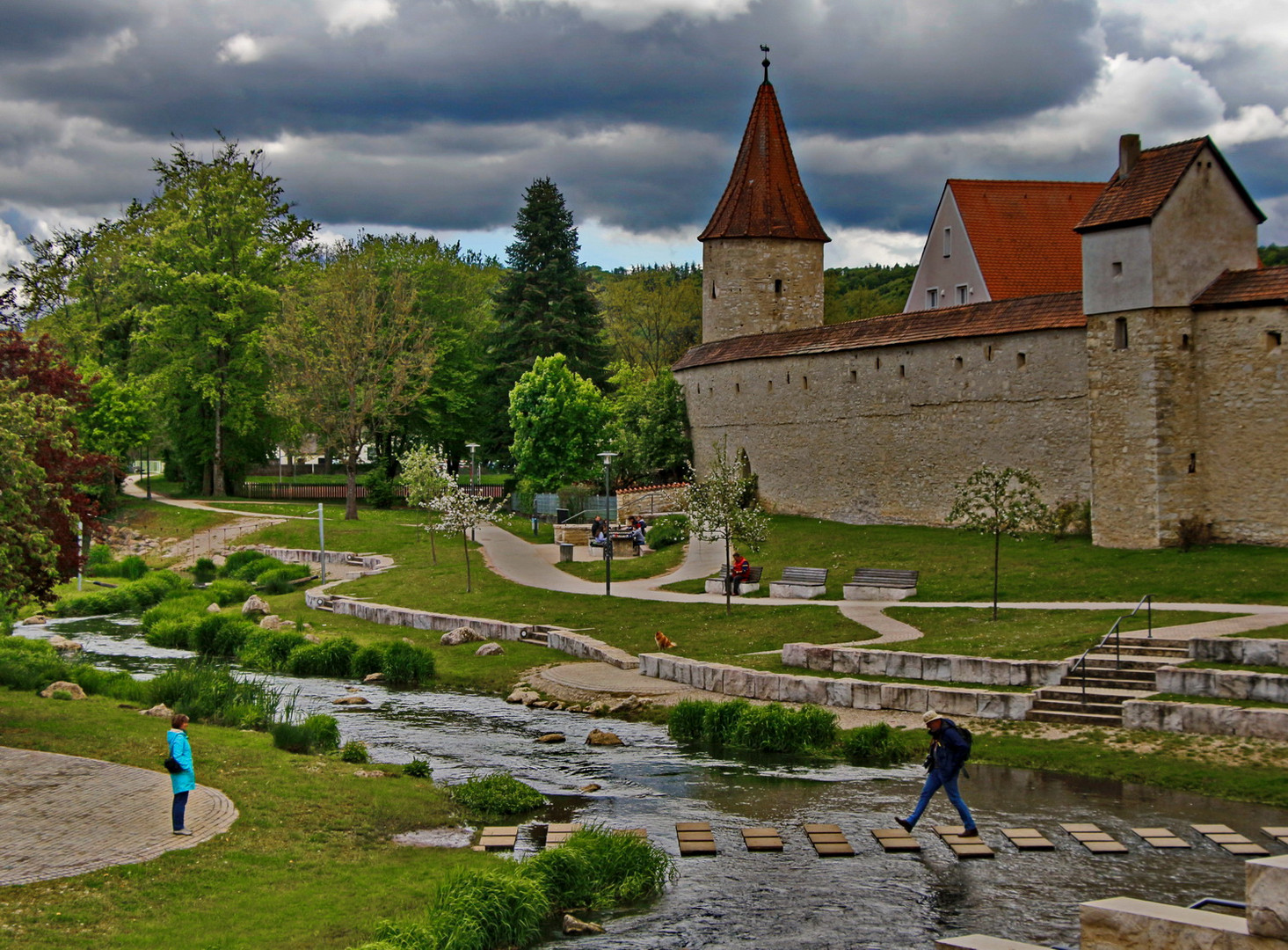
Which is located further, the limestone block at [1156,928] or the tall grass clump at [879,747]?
the tall grass clump at [879,747]

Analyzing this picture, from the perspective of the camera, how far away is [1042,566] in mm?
29312

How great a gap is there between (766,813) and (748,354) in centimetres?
3237

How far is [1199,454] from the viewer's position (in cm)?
2925

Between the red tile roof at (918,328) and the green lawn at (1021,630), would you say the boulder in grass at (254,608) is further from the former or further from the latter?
the red tile roof at (918,328)

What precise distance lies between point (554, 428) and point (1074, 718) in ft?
126

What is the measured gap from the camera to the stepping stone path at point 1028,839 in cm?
1320

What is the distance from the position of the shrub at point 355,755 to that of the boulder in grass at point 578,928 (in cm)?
690

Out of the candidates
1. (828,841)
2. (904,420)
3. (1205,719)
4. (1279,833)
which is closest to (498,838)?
(828,841)

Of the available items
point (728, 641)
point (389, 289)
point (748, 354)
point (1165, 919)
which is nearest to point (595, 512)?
point (748, 354)

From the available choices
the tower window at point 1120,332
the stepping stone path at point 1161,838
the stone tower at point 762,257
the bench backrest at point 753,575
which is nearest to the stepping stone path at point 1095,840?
the stepping stone path at point 1161,838

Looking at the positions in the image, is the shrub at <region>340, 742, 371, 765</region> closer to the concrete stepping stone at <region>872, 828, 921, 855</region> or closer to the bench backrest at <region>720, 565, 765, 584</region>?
the concrete stepping stone at <region>872, 828, 921, 855</region>

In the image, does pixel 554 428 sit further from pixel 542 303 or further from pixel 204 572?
pixel 204 572

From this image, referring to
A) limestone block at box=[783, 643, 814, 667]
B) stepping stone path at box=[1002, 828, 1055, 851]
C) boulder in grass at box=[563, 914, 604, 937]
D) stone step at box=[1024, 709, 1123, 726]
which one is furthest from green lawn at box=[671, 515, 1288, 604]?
boulder in grass at box=[563, 914, 604, 937]

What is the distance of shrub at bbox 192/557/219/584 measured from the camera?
4551 centimetres
